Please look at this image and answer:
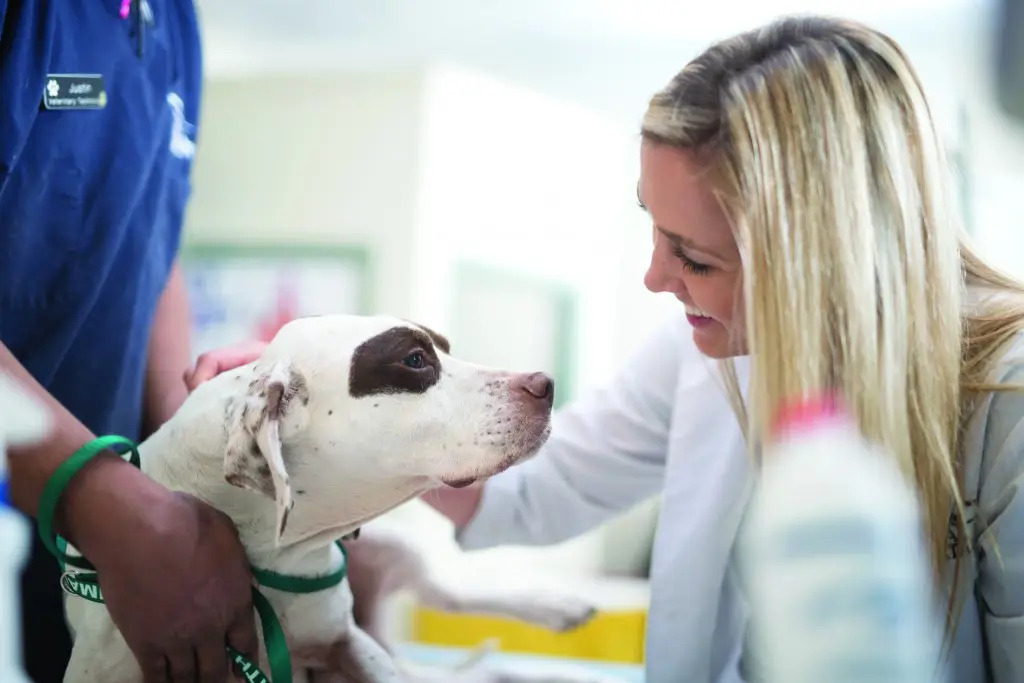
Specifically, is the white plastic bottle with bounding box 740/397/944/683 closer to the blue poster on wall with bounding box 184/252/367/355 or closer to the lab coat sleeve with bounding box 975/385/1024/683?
the lab coat sleeve with bounding box 975/385/1024/683

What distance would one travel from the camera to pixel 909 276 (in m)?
0.59

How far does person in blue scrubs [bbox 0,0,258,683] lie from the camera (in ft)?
2.04

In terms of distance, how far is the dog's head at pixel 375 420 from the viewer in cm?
70

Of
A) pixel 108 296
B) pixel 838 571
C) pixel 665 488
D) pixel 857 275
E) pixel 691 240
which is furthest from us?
pixel 665 488

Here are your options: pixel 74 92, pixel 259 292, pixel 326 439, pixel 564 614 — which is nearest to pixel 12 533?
pixel 326 439

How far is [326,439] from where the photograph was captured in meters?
0.70

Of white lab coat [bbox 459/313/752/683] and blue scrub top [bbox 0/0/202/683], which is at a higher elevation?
blue scrub top [bbox 0/0/202/683]

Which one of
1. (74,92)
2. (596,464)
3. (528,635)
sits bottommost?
(528,635)

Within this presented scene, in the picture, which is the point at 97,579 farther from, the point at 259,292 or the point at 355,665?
the point at 259,292

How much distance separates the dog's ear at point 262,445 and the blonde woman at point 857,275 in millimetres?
312

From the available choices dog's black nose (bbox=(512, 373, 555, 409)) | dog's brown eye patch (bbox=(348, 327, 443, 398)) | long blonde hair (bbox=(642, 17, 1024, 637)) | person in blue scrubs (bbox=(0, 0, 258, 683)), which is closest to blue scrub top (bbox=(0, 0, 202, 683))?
person in blue scrubs (bbox=(0, 0, 258, 683))

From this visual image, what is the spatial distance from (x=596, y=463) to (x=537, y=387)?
33 centimetres

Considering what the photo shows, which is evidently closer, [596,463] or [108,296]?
[108,296]

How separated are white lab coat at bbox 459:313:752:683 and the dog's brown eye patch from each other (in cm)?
26
